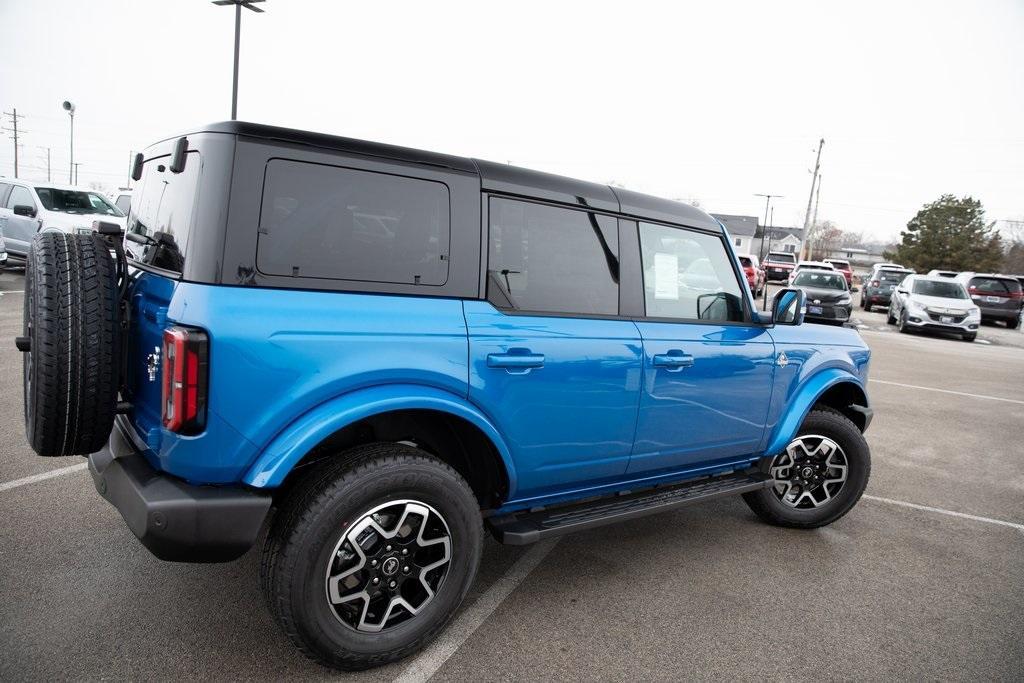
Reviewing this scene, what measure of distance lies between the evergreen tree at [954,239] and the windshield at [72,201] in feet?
170

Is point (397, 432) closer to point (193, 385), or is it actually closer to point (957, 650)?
point (193, 385)

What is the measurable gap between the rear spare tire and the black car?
50.9ft

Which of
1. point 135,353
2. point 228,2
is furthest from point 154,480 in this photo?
point 228,2

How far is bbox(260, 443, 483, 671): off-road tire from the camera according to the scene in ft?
7.36

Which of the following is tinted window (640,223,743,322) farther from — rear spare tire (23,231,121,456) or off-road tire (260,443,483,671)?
rear spare tire (23,231,121,456)

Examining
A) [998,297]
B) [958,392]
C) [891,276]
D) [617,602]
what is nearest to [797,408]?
[617,602]

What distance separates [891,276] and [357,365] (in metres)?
29.4

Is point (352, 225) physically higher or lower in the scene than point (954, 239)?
lower

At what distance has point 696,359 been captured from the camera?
10.8 ft

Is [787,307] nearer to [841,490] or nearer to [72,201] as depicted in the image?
[841,490]

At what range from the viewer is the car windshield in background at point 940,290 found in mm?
18297

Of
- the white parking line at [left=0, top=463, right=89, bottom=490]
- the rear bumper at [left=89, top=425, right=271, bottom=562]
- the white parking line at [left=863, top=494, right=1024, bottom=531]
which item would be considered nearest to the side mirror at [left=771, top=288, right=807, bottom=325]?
the white parking line at [left=863, top=494, right=1024, bottom=531]

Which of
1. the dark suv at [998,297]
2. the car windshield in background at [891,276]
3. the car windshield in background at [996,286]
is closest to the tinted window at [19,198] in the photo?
the dark suv at [998,297]

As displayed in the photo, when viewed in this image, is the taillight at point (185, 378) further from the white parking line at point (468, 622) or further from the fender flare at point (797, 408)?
the fender flare at point (797, 408)
